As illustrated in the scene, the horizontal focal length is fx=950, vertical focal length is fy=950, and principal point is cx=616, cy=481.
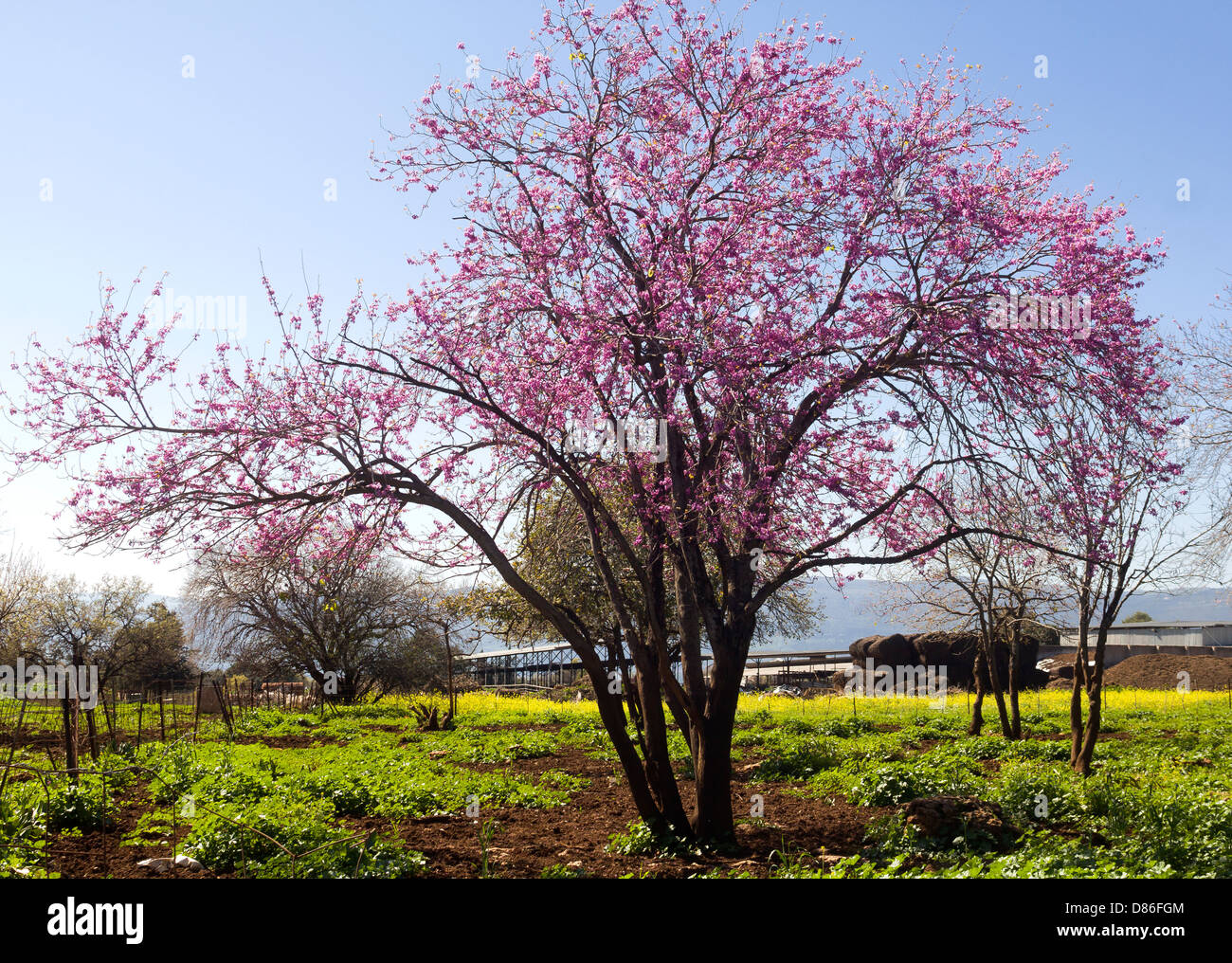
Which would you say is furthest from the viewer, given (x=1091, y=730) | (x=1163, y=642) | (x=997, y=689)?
(x=1163, y=642)

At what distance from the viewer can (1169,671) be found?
112 ft

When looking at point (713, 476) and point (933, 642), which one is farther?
point (933, 642)

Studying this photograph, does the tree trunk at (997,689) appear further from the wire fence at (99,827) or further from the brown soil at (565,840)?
the wire fence at (99,827)

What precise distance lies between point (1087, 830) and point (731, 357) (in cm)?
→ 533

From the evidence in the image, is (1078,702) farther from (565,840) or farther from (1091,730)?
(565,840)

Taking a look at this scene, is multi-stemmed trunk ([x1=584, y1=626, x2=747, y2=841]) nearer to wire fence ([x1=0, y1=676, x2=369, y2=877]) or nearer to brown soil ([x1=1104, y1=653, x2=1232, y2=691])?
wire fence ([x1=0, y1=676, x2=369, y2=877])

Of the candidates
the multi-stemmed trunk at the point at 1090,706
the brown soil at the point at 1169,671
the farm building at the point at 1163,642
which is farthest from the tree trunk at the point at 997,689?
the farm building at the point at 1163,642

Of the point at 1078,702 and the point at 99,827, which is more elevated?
the point at 1078,702

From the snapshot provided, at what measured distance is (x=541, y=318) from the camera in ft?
32.0

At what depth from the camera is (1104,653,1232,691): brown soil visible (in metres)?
32.8

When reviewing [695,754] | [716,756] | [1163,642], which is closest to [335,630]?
[695,754]

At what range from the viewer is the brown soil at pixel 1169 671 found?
108 feet
